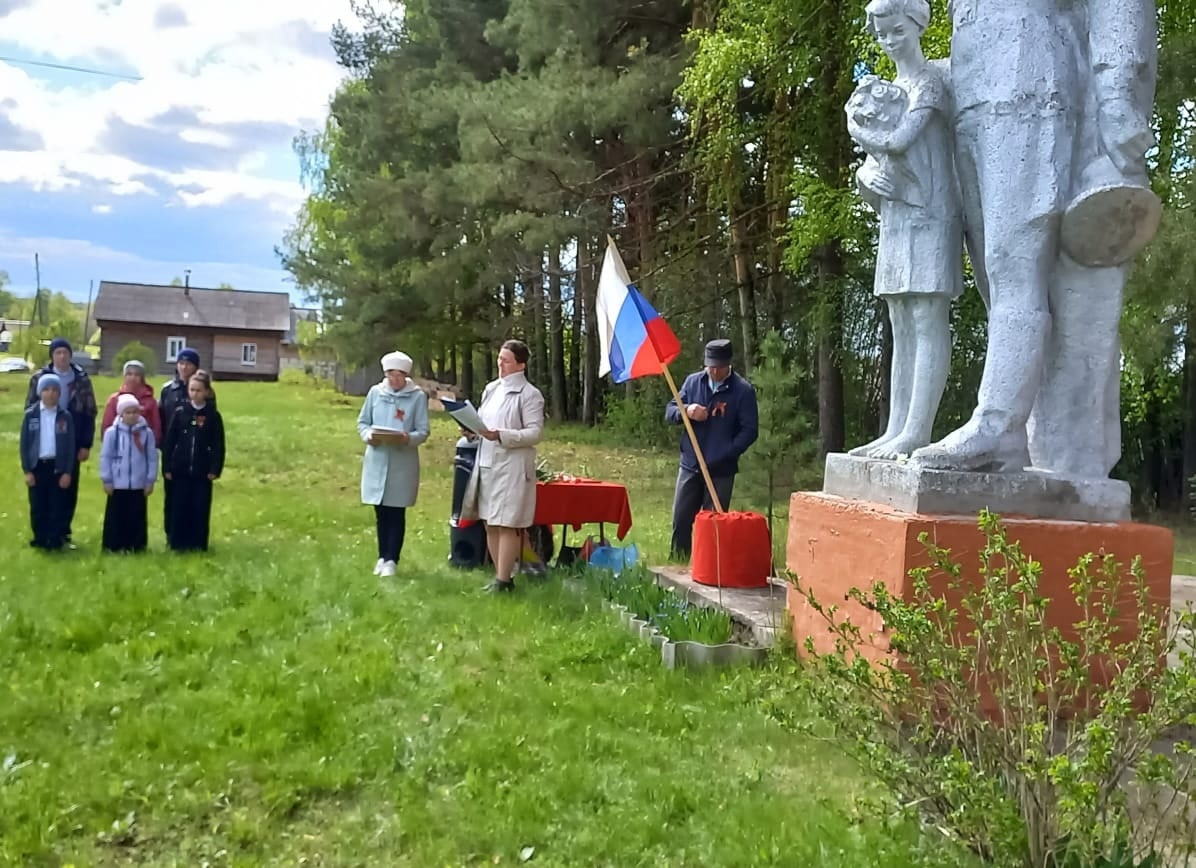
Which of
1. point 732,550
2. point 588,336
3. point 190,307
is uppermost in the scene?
point 190,307

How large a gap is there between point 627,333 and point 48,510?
4.61 m

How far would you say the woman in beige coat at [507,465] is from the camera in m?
6.40

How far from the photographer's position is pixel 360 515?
36.4ft

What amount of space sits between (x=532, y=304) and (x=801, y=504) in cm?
1743

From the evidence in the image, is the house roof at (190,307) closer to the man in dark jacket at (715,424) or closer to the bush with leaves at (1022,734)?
the man in dark jacket at (715,424)

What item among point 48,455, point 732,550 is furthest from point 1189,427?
point 48,455

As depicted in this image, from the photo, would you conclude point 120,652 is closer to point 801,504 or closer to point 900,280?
point 801,504

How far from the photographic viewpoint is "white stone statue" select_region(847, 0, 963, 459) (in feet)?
14.0

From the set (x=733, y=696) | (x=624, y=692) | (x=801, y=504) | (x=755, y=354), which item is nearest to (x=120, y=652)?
(x=624, y=692)

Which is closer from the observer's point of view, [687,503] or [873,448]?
[873,448]

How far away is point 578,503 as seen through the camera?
24.2 ft

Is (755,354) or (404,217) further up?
(404,217)

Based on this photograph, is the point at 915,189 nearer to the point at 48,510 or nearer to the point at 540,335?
the point at 48,510

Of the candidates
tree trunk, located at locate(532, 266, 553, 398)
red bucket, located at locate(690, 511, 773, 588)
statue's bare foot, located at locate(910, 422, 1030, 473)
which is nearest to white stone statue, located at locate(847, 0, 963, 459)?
statue's bare foot, located at locate(910, 422, 1030, 473)
